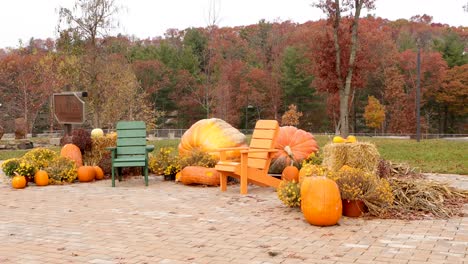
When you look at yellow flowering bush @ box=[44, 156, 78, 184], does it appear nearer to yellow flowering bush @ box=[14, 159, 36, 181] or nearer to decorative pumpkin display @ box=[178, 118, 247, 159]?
yellow flowering bush @ box=[14, 159, 36, 181]

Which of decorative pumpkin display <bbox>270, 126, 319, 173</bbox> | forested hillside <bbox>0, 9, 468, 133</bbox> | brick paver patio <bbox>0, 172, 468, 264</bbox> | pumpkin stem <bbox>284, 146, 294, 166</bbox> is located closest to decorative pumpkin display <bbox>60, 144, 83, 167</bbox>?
brick paver patio <bbox>0, 172, 468, 264</bbox>

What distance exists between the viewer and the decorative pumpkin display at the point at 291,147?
7.90 meters

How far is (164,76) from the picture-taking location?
3934 centimetres

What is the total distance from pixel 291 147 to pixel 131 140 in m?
2.71

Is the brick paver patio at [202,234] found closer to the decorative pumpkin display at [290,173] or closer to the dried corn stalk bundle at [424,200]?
the dried corn stalk bundle at [424,200]

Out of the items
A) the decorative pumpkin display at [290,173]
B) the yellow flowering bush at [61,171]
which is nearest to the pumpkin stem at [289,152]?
the decorative pumpkin display at [290,173]

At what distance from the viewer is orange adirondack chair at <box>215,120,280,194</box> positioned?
21.7 ft

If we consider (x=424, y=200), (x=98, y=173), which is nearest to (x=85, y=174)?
(x=98, y=173)

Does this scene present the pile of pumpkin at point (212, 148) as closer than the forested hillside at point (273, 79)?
Yes

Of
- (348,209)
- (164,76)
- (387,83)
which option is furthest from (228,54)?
(348,209)

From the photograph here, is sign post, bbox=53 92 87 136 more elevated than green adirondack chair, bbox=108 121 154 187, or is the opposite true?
sign post, bbox=53 92 87 136

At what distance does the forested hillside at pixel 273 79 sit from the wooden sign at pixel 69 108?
19058mm

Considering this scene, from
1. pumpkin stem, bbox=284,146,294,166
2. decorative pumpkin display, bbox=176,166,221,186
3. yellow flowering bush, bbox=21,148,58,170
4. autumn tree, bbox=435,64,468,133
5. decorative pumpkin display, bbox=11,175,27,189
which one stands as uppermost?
autumn tree, bbox=435,64,468,133

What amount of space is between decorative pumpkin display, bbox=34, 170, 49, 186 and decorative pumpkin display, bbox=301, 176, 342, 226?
15.7 ft
